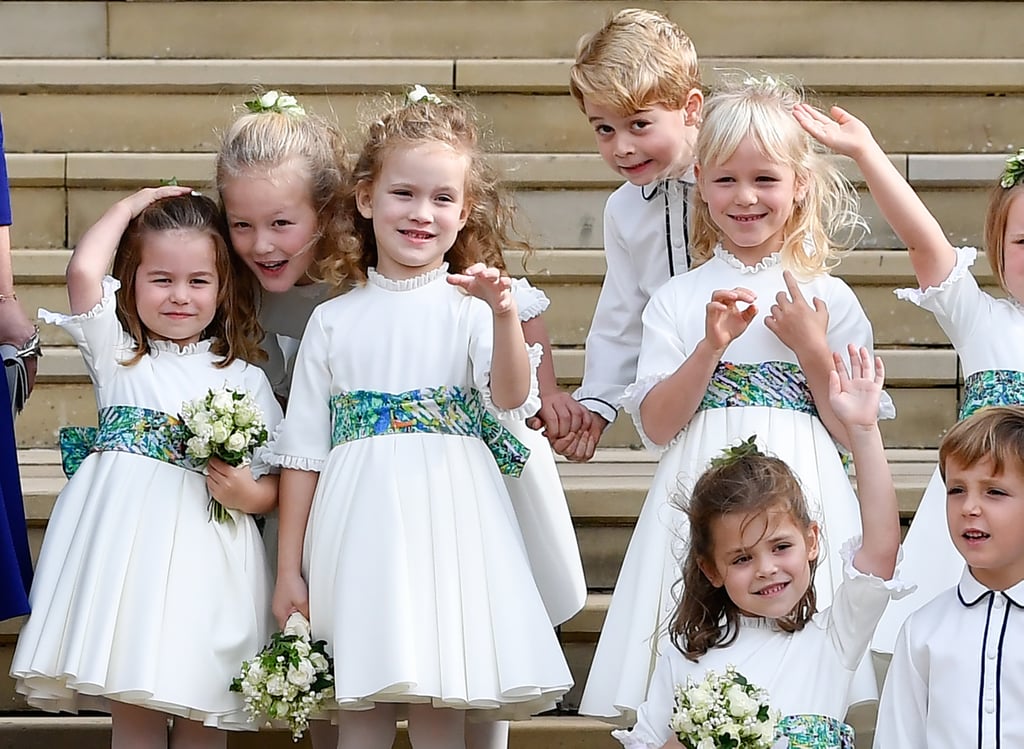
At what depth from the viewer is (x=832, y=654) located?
293cm

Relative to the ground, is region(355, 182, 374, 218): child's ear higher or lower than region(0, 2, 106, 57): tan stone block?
lower

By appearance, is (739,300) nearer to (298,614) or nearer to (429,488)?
(429,488)

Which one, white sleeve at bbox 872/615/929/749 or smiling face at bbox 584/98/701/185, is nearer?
white sleeve at bbox 872/615/929/749

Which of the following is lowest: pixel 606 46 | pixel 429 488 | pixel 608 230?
pixel 429 488

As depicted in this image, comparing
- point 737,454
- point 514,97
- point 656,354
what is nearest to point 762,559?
point 737,454

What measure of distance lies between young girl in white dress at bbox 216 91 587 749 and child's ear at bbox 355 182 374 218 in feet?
0.30

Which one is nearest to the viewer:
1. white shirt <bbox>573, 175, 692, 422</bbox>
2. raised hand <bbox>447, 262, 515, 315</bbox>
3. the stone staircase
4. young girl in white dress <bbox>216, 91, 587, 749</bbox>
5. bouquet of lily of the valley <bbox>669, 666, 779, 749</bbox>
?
bouquet of lily of the valley <bbox>669, 666, 779, 749</bbox>

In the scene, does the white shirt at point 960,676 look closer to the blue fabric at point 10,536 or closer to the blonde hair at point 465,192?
the blonde hair at point 465,192

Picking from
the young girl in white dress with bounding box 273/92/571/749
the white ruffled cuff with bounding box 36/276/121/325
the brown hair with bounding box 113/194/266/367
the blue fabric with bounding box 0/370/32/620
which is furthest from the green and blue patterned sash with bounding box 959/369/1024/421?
the blue fabric with bounding box 0/370/32/620

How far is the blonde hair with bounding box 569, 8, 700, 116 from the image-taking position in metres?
3.63

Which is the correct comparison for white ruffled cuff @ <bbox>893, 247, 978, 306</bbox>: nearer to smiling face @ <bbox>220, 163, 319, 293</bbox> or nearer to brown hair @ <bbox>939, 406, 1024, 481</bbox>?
brown hair @ <bbox>939, 406, 1024, 481</bbox>

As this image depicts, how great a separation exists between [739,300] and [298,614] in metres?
1.11

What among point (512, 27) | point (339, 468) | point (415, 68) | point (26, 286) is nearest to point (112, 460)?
point (339, 468)

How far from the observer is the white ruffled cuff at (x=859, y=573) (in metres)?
2.85
